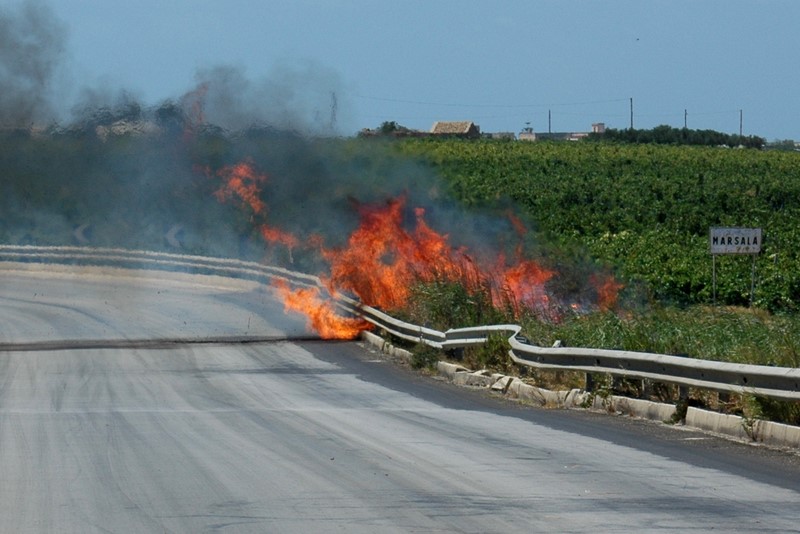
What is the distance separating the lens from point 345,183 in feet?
103

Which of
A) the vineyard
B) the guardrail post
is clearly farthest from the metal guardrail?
the vineyard

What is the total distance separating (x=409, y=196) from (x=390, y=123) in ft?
9.66

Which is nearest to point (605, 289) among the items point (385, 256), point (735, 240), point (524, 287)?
point (524, 287)

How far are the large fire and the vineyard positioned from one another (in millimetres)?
3813

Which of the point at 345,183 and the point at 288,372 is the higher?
the point at 345,183

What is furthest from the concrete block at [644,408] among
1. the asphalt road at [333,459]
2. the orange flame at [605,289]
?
the orange flame at [605,289]

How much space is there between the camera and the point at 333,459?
12133mm

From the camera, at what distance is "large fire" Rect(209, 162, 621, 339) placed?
26.4m

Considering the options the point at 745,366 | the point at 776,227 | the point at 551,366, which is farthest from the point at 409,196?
the point at 776,227

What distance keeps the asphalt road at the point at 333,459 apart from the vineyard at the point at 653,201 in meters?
13.5

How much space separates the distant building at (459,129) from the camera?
12838 centimetres

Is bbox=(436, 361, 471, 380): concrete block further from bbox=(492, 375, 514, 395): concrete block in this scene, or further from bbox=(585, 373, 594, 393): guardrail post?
bbox=(585, 373, 594, 393): guardrail post

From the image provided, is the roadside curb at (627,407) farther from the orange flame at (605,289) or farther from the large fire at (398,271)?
the orange flame at (605,289)

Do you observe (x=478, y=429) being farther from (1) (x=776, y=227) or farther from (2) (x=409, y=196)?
(1) (x=776, y=227)
